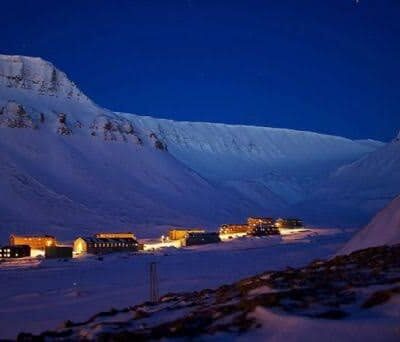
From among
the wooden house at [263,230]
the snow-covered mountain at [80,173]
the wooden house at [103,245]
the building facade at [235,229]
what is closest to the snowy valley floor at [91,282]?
the wooden house at [103,245]

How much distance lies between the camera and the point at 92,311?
20703 millimetres

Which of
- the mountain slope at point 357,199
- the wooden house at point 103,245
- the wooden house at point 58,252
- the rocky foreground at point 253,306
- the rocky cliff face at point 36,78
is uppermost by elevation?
the rocky cliff face at point 36,78

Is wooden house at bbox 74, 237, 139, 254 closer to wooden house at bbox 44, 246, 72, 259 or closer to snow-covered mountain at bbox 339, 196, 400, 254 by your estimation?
wooden house at bbox 44, 246, 72, 259

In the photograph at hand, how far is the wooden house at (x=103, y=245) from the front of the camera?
63.2 meters

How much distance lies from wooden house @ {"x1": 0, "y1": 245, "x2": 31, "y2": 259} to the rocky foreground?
49.6 metres

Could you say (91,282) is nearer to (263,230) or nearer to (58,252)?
(58,252)

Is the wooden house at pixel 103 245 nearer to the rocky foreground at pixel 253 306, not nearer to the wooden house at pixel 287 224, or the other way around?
the wooden house at pixel 287 224

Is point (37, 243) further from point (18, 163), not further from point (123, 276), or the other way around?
point (18, 163)

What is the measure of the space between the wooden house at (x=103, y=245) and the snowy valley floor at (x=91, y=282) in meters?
7.63

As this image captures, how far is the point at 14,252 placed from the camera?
6047 centimetres

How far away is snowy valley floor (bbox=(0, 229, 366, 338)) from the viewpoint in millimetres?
20719

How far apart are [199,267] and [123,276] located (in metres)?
5.53

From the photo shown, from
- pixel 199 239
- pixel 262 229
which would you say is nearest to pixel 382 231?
pixel 199 239

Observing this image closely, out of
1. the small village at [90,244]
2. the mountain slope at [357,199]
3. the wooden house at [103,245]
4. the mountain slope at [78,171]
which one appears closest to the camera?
the small village at [90,244]
